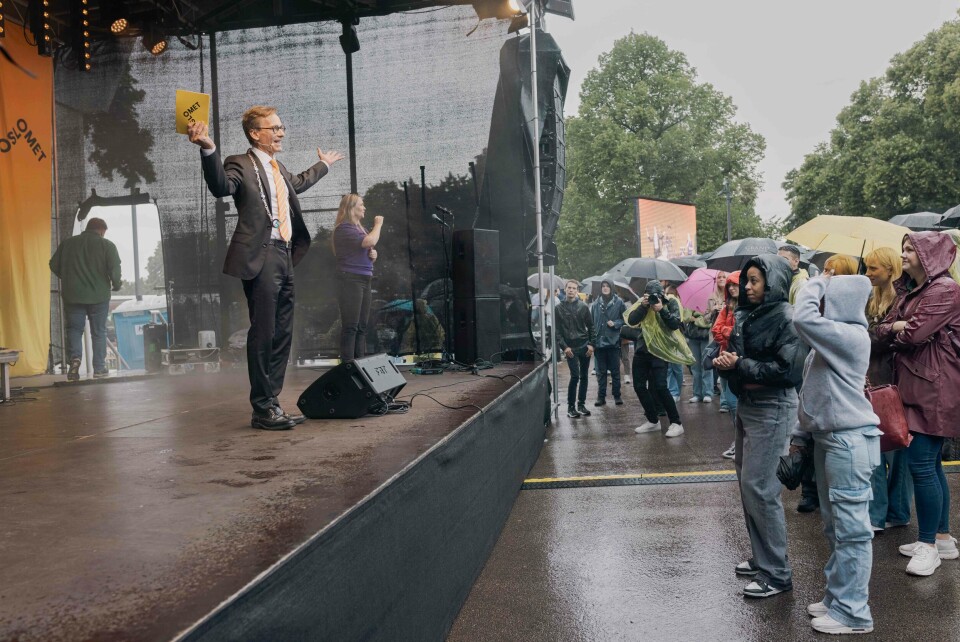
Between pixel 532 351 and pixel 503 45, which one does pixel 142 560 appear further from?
pixel 503 45

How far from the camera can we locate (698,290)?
10.8 m

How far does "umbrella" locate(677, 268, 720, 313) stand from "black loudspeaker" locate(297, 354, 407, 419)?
22.6ft

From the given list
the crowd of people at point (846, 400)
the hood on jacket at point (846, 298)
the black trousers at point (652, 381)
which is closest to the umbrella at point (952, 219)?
the black trousers at point (652, 381)

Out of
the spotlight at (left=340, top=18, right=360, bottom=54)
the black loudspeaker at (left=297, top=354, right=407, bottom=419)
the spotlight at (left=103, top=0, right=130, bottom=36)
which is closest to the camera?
the black loudspeaker at (left=297, top=354, right=407, bottom=419)

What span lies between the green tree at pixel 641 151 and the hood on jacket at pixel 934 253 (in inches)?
1278

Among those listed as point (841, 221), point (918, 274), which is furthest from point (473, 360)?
point (918, 274)

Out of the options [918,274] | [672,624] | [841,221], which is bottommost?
[672,624]

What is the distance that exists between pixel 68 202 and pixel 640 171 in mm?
29594

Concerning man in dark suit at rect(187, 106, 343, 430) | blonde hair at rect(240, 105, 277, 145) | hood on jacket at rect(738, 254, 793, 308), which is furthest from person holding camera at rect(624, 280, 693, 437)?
blonde hair at rect(240, 105, 277, 145)

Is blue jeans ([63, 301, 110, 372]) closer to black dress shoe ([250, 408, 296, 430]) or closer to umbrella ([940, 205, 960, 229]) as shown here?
black dress shoe ([250, 408, 296, 430])

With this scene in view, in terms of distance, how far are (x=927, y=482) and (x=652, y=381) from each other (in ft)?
14.2

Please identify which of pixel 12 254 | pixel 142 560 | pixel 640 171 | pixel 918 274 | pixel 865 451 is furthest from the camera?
pixel 640 171

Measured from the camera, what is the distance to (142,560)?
1.93m

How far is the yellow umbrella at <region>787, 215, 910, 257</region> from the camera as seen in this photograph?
6.44 metres
